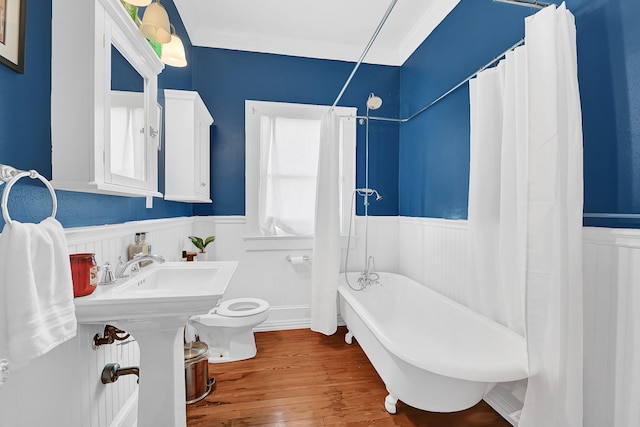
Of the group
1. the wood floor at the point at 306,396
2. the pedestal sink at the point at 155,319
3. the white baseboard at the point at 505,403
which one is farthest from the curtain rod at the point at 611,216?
the pedestal sink at the point at 155,319

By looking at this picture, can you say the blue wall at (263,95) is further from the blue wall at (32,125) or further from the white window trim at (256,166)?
the blue wall at (32,125)

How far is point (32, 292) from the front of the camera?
668mm

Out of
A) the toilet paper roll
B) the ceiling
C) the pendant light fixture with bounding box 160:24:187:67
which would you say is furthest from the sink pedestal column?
the ceiling

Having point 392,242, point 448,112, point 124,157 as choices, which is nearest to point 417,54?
point 448,112

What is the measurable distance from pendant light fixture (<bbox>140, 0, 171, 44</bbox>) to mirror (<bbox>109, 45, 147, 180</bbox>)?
0.16m

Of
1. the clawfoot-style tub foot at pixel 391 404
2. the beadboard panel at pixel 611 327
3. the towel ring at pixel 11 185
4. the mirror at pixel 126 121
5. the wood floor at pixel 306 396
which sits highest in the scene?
the mirror at pixel 126 121

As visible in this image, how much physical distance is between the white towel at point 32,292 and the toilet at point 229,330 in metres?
1.42

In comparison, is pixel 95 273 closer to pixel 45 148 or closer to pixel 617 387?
pixel 45 148

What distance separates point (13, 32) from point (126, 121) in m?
0.44

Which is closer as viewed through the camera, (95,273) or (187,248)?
(95,273)

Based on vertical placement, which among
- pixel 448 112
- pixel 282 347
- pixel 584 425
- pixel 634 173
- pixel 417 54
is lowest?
pixel 282 347

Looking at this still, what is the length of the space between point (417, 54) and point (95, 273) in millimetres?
2930

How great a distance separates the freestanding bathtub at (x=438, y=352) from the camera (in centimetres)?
120

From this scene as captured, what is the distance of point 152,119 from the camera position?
4.85ft
